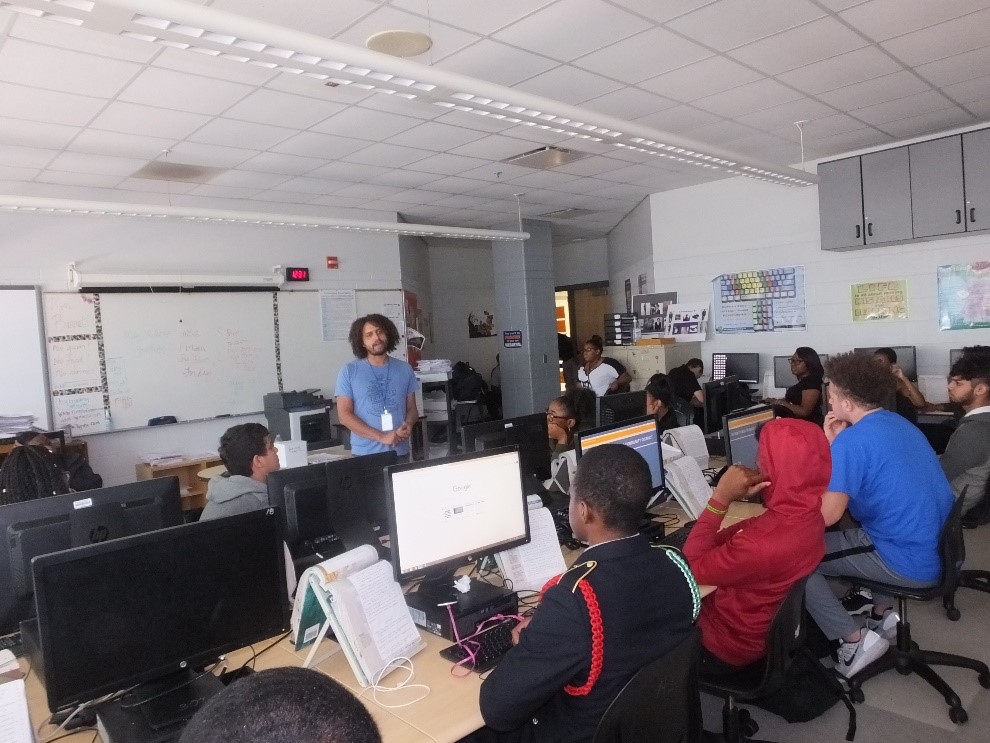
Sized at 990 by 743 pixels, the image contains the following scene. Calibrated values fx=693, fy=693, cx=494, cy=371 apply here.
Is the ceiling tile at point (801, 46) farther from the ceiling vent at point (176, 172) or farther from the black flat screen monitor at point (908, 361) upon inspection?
the ceiling vent at point (176, 172)

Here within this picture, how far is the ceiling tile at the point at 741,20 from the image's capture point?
3008 mm

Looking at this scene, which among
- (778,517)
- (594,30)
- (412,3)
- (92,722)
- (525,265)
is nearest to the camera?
(92,722)

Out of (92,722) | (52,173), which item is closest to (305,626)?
(92,722)

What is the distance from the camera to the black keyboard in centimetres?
180

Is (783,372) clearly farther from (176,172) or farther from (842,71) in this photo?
(176,172)

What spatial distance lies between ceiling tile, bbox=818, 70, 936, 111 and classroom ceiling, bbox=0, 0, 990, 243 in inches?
0.6

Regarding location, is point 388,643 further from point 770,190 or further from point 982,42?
point 770,190

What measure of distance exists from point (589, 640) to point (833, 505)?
1.60 metres

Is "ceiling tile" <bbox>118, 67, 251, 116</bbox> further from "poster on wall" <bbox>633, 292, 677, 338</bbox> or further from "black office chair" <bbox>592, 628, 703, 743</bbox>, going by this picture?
"poster on wall" <bbox>633, 292, 677, 338</bbox>

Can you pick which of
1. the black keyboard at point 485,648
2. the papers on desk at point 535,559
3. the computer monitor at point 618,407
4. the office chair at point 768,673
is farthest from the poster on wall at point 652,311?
the black keyboard at point 485,648

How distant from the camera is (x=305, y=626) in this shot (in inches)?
71.7

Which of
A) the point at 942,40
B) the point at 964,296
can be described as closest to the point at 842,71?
the point at 942,40

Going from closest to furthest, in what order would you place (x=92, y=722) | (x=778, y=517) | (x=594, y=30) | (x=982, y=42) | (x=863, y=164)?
(x=92, y=722) < (x=778, y=517) < (x=594, y=30) < (x=982, y=42) < (x=863, y=164)

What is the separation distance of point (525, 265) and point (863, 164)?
366 centimetres
